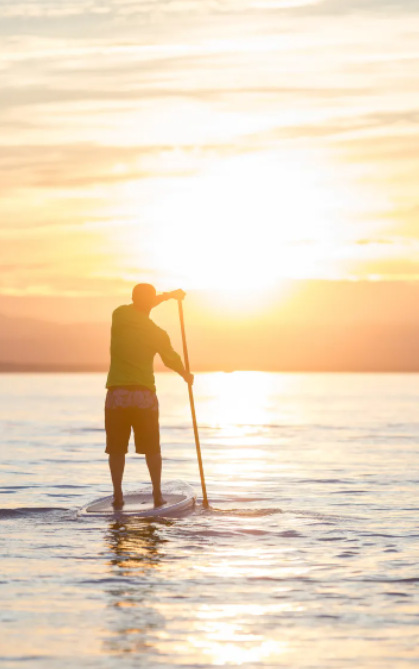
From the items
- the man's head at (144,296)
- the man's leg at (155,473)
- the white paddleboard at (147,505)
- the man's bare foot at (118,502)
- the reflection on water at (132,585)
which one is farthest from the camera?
the man's leg at (155,473)

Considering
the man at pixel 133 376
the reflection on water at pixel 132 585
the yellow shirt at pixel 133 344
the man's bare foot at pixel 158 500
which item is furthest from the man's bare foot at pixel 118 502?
the yellow shirt at pixel 133 344

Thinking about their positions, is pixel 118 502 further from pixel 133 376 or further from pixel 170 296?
pixel 170 296

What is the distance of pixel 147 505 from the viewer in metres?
13.0

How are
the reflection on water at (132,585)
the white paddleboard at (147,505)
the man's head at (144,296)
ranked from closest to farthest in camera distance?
1. the reflection on water at (132,585)
2. the white paddleboard at (147,505)
3. the man's head at (144,296)

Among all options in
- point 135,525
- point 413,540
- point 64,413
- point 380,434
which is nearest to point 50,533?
point 135,525

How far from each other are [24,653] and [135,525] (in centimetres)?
526

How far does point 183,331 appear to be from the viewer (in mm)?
14406

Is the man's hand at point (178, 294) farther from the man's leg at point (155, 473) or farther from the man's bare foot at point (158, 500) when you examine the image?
the man's bare foot at point (158, 500)

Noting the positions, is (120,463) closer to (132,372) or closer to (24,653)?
(132,372)

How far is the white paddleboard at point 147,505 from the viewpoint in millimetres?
12484

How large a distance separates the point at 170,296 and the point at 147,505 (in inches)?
103

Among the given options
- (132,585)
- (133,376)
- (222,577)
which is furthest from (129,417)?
(132,585)

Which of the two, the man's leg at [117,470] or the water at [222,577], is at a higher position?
the man's leg at [117,470]

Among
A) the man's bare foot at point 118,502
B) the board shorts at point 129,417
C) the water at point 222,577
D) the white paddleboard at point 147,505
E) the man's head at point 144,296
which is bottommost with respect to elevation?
the water at point 222,577
